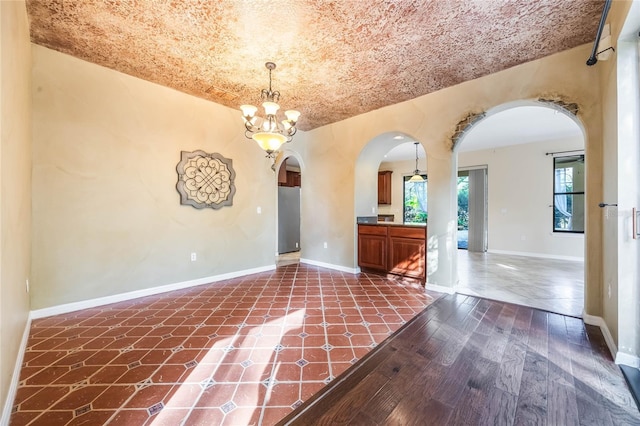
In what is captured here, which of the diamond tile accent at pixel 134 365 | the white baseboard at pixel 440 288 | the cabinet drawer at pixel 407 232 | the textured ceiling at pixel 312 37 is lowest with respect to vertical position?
the diamond tile accent at pixel 134 365

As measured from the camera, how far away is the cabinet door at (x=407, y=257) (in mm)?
3768

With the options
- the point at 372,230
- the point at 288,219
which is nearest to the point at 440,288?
the point at 372,230

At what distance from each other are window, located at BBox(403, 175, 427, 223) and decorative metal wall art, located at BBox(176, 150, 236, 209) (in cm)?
569

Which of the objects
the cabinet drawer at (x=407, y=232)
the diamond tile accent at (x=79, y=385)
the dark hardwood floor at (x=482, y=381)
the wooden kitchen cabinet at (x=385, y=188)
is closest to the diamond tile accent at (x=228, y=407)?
the dark hardwood floor at (x=482, y=381)

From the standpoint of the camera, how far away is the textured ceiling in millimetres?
2041

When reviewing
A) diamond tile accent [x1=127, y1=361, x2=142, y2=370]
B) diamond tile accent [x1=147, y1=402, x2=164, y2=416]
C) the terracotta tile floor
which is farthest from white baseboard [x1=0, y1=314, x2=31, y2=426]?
diamond tile accent [x1=147, y1=402, x2=164, y2=416]

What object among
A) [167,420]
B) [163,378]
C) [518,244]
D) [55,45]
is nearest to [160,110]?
[55,45]

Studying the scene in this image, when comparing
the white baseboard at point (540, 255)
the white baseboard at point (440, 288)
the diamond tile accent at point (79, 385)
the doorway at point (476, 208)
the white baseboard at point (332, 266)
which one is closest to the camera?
the diamond tile accent at point (79, 385)

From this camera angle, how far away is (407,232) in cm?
394

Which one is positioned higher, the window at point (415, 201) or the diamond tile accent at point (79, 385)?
the window at point (415, 201)

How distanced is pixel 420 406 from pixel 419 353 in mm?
561

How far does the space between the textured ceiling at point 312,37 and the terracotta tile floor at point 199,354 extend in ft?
9.00

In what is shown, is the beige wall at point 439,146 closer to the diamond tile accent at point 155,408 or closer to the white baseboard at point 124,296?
Answer: the white baseboard at point 124,296

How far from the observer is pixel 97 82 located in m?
2.91
